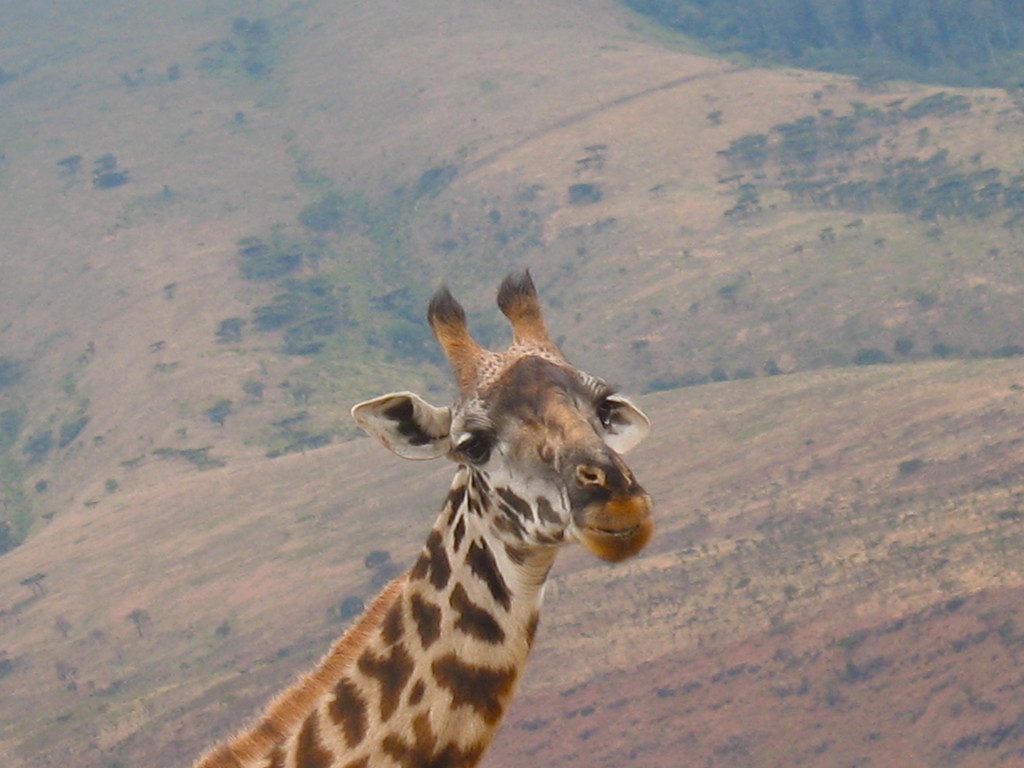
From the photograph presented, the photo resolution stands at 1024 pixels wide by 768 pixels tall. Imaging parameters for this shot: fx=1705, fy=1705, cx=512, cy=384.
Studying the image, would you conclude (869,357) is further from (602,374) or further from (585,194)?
(585,194)

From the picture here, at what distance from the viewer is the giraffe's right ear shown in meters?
8.90

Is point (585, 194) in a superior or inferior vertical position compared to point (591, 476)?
inferior

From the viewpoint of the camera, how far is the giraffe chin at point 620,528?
7.96m

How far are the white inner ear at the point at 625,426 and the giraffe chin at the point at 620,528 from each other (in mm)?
1207

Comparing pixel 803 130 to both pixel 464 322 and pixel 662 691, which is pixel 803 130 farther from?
pixel 464 322

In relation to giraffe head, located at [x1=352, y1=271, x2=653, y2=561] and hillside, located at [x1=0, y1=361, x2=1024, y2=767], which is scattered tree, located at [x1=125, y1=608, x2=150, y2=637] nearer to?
hillside, located at [x1=0, y1=361, x2=1024, y2=767]

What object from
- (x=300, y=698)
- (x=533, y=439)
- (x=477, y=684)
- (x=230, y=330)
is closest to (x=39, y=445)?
(x=230, y=330)

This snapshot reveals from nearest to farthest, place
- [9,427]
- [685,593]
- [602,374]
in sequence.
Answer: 1. [685,593]
2. [602,374]
3. [9,427]

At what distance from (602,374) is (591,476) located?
12194 centimetres

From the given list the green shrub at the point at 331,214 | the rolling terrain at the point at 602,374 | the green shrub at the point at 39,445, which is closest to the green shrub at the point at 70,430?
the rolling terrain at the point at 602,374

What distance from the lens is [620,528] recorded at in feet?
26.2

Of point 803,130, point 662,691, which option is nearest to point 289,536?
point 662,691

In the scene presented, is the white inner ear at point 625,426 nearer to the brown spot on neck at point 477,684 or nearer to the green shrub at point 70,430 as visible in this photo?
the brown spot on neck at point 477,684

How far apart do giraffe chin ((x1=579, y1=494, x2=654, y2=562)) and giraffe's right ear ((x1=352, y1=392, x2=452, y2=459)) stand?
1.16m
